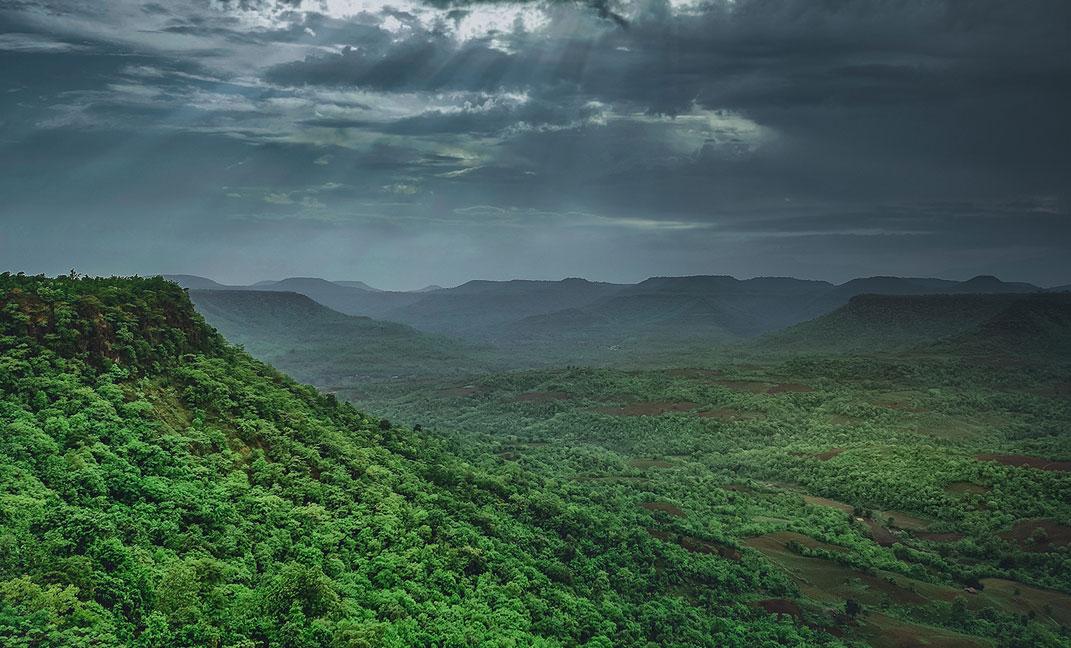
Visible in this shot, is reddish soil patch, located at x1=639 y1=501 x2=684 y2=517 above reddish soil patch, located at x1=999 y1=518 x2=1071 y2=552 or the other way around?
above

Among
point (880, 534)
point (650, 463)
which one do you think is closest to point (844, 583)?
point (880, 534)

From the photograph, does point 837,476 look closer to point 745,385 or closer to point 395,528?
point 745,385

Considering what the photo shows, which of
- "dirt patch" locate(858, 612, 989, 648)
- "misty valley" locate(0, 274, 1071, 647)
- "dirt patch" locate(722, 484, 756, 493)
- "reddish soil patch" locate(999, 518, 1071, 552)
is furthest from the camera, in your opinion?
"dirt patch" locate(722, 484, 756, 493)

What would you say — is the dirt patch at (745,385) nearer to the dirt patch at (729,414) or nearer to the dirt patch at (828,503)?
the dirt patch at (729,414)

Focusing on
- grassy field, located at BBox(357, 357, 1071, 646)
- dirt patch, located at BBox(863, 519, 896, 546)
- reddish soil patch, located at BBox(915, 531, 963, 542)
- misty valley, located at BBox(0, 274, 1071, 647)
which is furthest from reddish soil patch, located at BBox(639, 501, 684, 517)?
reddish soil patch, located at BBox(915, 531, 963, 542)

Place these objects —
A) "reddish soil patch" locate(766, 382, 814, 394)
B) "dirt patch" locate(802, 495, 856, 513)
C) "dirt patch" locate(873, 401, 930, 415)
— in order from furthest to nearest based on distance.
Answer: "reddish soil patch" locate(766, 382, 814, 394), "dirt patch" locate(873, 401, 930, 415), "dirt patch" locate(802, 495, 856, 513)

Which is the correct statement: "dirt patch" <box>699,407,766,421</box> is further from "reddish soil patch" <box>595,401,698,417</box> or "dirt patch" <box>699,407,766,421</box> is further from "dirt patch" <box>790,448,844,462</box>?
"dirt patch" <box>790,448,844,462</box>
